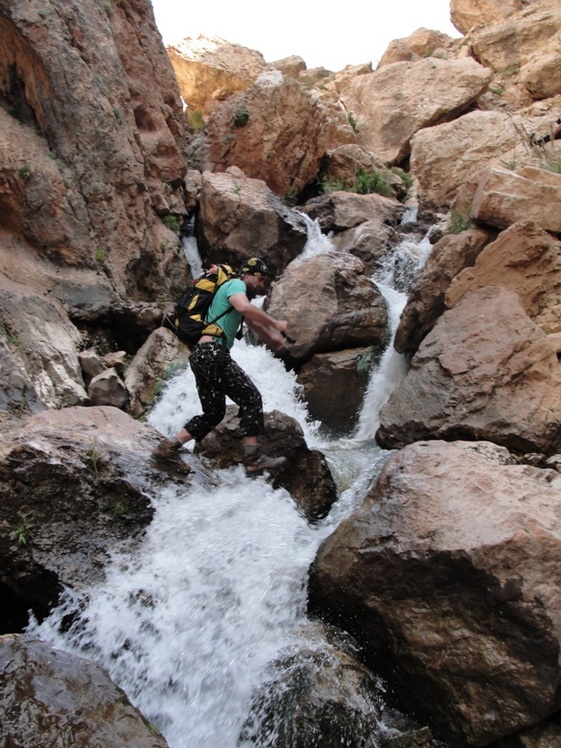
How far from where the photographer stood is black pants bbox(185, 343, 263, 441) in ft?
16.0

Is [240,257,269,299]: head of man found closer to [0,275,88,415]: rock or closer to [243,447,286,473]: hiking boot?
[243,447,286,473]: hiking boot

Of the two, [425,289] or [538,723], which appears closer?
[538,723]

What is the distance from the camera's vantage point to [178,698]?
3650 mm

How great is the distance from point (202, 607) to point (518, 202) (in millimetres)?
6623

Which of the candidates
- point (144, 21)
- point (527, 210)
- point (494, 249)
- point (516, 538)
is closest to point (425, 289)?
point (494, 249)

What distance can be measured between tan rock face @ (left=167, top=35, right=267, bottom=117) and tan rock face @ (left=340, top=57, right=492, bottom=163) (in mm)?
5126

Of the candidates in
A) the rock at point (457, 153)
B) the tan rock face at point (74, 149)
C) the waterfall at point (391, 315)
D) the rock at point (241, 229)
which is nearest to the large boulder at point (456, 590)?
the waterfall at point (391, 315)

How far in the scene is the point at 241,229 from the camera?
481 inches

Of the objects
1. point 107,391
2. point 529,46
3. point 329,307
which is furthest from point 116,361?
point 529,46

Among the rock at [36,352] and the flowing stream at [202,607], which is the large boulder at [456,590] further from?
the rock at [36,352]

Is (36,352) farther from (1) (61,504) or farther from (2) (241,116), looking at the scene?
(2) (241,116)

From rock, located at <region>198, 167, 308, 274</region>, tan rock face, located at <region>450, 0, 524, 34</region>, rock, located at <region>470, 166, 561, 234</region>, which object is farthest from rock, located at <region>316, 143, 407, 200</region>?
tan rock face, located at <region>450, 0, 524, 34</region>

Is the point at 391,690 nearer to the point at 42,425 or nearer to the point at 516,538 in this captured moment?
the point at 516,538

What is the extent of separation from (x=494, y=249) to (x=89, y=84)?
290 inches
